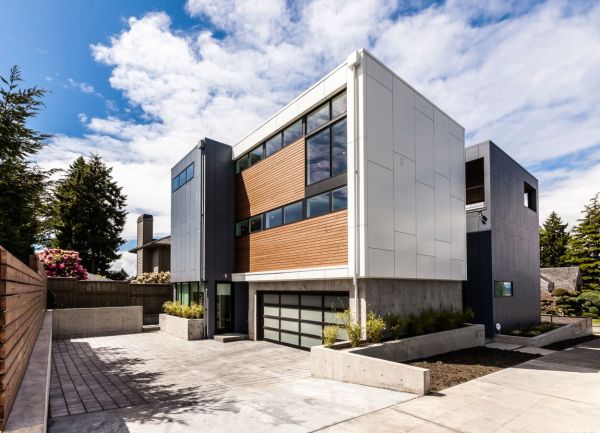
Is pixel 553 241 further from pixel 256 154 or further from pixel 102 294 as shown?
pixel 102 294

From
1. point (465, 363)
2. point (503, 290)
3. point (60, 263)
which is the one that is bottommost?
point (465, 363)

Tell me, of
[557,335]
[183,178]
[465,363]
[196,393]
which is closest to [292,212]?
[196,393]

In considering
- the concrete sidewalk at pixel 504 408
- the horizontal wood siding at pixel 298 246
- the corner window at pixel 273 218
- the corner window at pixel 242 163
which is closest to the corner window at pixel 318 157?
the horizontal wood siding at pixel 298 246

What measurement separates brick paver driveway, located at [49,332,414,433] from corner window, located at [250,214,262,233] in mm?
5461

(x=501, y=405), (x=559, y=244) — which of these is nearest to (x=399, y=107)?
(x=501, y=405)

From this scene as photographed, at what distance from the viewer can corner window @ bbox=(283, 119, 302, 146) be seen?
15.5 m

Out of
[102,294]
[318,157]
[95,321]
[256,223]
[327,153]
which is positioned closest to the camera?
[327,153]

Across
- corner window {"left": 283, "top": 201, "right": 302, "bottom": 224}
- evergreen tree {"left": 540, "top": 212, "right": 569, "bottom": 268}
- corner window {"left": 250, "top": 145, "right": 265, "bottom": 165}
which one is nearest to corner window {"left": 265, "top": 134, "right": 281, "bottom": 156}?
corner window {"left": 250, "top": 145, "right": 265, "bottom": 165}

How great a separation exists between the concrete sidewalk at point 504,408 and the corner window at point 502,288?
281 inches

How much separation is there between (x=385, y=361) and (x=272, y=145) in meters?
10.7

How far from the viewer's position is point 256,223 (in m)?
17.9

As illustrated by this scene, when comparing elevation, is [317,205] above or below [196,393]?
above

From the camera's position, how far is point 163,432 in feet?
21.9

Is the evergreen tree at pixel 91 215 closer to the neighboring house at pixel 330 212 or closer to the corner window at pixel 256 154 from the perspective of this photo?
the neighboring house at pixel 330 212
